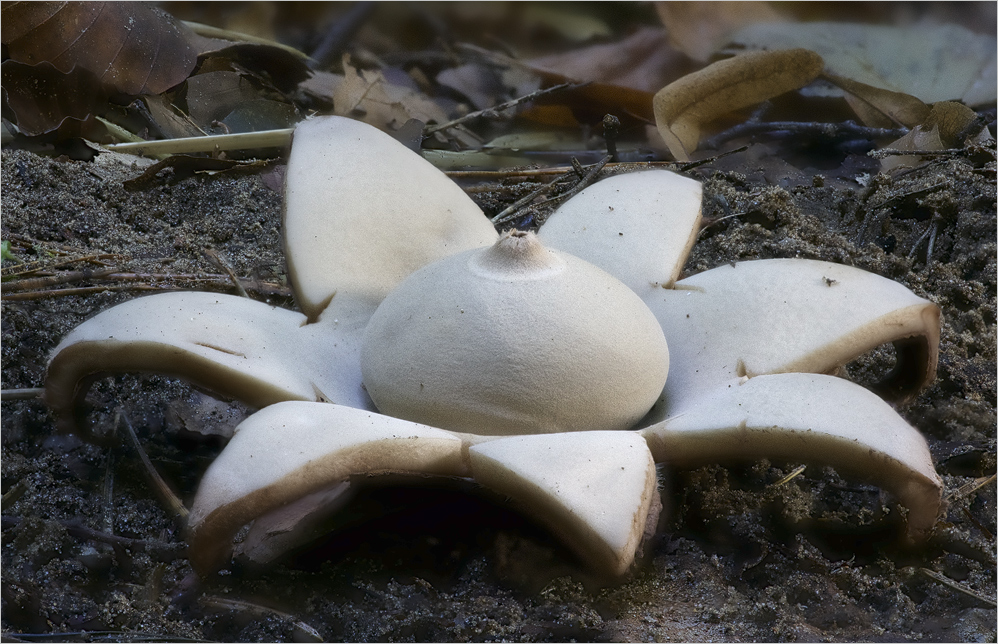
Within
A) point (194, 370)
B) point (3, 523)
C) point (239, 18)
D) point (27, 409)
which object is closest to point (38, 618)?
point (3, 523)

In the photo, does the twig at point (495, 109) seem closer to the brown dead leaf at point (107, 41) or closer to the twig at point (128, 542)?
the brown dead leaf at point (107, 41)

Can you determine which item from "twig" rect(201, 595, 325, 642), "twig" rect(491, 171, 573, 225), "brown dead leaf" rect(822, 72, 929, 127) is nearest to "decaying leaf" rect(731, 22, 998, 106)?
"brown dead leaf" rect(822, 72, 929, 127)

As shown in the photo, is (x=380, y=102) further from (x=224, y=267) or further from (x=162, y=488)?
(x=162, y=488)

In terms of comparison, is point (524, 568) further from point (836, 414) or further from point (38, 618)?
point (38, 618)

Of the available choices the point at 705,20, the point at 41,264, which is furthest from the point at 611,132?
the point at 41,264

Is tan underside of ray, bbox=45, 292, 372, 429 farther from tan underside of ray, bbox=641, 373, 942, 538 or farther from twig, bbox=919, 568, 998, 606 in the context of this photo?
twig, bbox=919, 568, 998, 606
